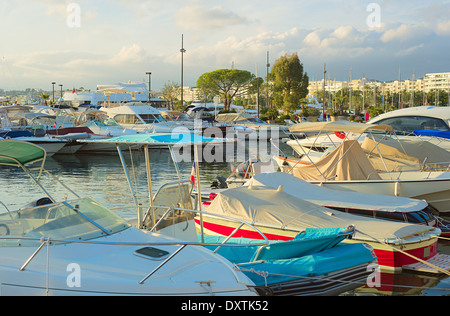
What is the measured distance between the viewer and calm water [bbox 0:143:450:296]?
31.4ft

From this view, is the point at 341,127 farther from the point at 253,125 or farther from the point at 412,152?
the point at 253,125

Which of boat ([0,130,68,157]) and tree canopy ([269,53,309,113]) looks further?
tree canopy ([269,53,309,113])

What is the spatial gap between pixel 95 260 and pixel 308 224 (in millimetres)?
5179

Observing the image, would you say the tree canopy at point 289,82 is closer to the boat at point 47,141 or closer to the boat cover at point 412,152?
the boat at point 47,141

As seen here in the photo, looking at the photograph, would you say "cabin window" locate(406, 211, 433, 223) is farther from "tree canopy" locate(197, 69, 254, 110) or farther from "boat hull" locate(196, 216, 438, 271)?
"tree canopy" locate(197, 69, 254, 110)

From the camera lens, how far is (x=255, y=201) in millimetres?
10438

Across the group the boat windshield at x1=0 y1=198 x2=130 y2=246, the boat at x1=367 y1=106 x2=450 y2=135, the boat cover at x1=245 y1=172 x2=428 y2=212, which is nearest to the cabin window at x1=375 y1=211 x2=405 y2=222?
the boat cover at x1=245 y1=172 x2=428 y2=212

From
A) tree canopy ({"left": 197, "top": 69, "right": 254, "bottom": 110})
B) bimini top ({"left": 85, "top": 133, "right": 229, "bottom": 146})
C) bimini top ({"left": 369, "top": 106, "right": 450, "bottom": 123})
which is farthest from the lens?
tree canopy ({"left": 197, "top": 69, "right": 254, "bottom": 110})

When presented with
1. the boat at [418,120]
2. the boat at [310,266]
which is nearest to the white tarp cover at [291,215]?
the boat at [310,266]

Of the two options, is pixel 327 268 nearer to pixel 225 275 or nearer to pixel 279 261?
pixel 279 261

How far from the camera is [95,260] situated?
19.1 feet

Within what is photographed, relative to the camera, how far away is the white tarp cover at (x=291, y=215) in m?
9.62

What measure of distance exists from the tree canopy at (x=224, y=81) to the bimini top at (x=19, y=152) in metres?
68.9

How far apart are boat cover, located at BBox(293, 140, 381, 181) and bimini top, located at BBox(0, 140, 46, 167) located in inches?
365
